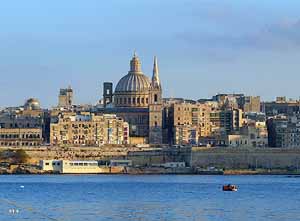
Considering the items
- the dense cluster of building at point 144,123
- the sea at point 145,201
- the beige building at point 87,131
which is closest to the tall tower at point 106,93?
the dense cluster of building at point 144,123

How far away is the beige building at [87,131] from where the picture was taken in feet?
410

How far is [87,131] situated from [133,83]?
17449 mm

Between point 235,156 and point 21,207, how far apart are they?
181ft

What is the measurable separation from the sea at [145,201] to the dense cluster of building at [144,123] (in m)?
37.6

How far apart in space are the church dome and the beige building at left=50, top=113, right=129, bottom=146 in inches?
598

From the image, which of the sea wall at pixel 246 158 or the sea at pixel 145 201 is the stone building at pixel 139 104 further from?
the sea at pixel 145 201

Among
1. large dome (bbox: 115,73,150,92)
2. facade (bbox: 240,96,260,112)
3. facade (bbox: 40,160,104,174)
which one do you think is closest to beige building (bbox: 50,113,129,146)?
facade (bbox: 40,160,104,174)

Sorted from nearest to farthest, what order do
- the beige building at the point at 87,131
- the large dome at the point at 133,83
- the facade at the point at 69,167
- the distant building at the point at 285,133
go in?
1. the facade at the point at 69,167
2. the distant building at the point at 285,133
3. the beige building at the point at 87,131
4. the large dome at the point at 133,83

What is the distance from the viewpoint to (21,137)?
123 meters

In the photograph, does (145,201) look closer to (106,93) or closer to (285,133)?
(285,133)

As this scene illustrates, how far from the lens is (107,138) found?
4961 inches

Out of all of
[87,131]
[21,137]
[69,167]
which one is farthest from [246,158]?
[21,137]

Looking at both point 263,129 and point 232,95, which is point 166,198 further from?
point 232,95

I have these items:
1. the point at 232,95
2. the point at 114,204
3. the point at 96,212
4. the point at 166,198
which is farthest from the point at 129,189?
the point at 232,95
